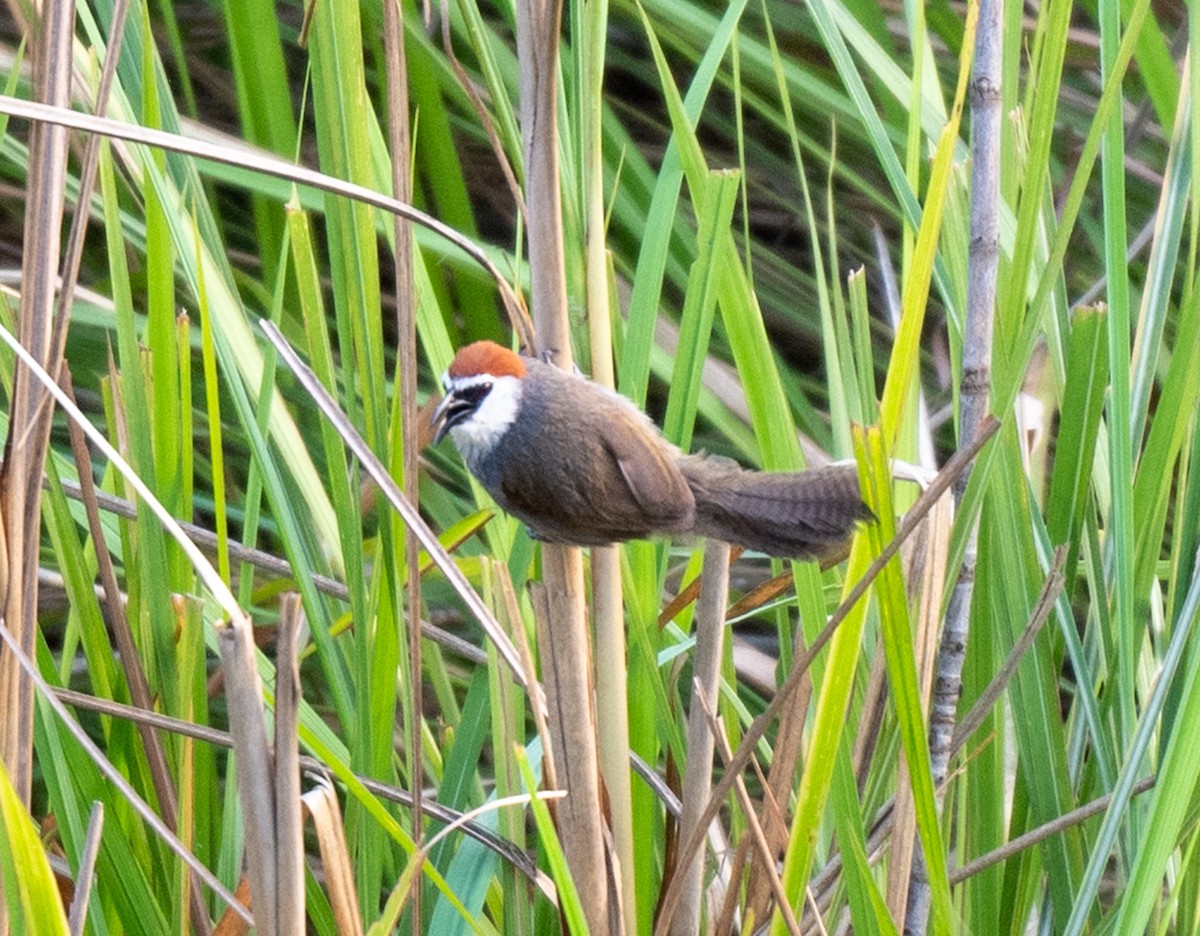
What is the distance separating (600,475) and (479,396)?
14 centimetres

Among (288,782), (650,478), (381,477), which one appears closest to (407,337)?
(381,477)

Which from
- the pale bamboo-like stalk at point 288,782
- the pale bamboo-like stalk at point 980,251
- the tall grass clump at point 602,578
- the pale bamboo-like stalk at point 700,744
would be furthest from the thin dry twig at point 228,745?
the pale bamboo-like stalk at point 980,251

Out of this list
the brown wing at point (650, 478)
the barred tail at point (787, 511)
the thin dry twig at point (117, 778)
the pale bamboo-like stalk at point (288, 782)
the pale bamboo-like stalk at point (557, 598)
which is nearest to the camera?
the pale bamboo-like stalk at point (288, 782)

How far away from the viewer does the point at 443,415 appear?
1.35 meters

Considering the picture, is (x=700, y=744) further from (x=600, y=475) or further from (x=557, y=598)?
(x=600, y=475)

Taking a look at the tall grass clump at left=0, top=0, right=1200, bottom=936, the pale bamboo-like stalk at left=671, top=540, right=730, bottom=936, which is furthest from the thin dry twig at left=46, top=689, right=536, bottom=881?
the pale bamboo-like stalk at left=671, top=540, right=730, bottom=936

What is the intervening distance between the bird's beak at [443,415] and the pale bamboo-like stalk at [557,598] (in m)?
0.24

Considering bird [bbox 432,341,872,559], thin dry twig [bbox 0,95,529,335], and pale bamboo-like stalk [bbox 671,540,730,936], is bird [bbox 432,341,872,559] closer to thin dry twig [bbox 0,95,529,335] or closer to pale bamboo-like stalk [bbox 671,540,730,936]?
pale bamboo-like stalk [bbox 671,540,730,936]

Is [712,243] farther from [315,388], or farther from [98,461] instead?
[98,461]

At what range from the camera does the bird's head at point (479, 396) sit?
1.31 m

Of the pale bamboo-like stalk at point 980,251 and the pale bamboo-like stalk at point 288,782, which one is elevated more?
the pale bamboo-like stalk at point 980,251

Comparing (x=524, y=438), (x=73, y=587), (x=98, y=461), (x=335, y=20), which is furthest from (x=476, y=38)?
(x=98, y=461)

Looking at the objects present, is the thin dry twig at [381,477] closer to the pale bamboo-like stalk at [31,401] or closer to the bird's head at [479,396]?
the pale bamboo-like stalk at [31,401]

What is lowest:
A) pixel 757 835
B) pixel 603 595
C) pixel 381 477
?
pixel 757 835
